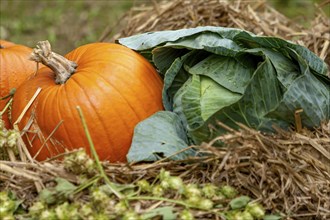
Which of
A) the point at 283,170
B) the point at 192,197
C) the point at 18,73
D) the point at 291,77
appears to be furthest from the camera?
the point at 18,73

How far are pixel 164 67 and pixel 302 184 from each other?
0.86 metres

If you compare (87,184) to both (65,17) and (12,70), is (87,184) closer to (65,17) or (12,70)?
(12,70)

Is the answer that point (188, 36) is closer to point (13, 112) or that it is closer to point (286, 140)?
point (286, 140)

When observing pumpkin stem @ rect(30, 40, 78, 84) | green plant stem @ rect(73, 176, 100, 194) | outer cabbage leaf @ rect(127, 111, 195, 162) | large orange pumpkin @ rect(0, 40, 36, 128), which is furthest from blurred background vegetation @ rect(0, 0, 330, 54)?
green plant stem @ rect(73, 176, 100, 194)

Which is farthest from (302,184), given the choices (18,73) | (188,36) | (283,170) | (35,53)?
(18,73)

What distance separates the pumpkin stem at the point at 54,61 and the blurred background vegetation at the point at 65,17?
2.48 meters

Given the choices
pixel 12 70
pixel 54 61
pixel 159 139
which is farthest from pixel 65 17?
pixel 159 139

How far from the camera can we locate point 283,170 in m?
2.48

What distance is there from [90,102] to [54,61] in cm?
26

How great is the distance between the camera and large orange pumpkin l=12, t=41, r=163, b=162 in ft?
9.06

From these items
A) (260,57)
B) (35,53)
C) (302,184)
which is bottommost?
(302,184)

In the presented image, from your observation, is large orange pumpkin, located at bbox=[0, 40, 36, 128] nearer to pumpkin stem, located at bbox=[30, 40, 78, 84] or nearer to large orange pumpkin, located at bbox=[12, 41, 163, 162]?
large orange pumpkin, located at bbox=[12, 41, 163, 162]

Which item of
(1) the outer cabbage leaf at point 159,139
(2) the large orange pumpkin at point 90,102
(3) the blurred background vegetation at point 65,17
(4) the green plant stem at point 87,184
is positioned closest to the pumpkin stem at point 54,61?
(2) the large orange pumpkin at point 90,102

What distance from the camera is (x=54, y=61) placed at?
112 inches
